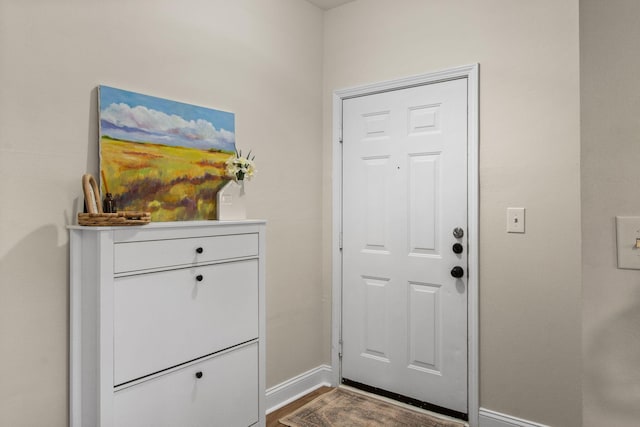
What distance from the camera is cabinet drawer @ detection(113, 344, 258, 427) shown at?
1652 millimetres

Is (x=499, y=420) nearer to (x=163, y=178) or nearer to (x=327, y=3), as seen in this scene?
(x=163, y=178)

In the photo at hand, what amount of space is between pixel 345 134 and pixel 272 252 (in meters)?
1.02

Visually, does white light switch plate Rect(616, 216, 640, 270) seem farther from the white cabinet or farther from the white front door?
the white front door

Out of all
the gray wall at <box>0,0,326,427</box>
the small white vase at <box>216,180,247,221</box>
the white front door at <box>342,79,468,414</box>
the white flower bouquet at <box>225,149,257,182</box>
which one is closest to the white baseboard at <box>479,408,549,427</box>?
the white front door at <box>342,79,468,414</box>

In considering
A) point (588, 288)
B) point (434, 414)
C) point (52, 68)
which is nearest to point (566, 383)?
point (434, 414)

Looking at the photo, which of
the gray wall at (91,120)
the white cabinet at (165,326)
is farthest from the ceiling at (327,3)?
the white cabinet at (165,326)

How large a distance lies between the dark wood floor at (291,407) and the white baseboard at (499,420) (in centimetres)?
107

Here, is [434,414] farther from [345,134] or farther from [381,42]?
[381,42]

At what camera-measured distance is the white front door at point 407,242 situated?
2.54 m

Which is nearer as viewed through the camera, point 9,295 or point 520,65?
point 9,295

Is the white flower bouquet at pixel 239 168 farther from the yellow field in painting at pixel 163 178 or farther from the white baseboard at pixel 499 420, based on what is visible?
the white baseboard at pixel 499 420

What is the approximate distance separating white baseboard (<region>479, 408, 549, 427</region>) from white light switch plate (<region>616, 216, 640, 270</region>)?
6.17ft

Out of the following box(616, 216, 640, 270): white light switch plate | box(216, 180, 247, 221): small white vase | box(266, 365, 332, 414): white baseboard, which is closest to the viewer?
box(616, 216, 640, 270): white light switch plate

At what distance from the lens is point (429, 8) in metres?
2.61
